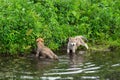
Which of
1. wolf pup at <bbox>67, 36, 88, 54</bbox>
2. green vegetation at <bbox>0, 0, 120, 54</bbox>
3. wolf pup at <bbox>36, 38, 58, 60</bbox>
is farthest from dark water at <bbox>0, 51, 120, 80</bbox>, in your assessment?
green vegetation at <bbox>0, 0, 120, 54</bbox>

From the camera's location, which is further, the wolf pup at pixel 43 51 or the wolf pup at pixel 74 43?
the wolf pup at pixel 74 43

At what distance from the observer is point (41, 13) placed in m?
20.1

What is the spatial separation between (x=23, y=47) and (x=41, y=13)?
243cm

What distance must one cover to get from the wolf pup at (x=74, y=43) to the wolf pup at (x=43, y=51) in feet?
3.58

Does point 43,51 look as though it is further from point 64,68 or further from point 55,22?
point 55,22

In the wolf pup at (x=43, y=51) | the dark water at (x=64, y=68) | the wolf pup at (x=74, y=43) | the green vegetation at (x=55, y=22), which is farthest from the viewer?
the wolf pup at (x=74, y=43)

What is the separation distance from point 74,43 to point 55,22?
53.3 inches

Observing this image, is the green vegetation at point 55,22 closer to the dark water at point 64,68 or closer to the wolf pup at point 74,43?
the wolf pup at point 74,43

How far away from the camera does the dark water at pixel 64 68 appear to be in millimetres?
15266

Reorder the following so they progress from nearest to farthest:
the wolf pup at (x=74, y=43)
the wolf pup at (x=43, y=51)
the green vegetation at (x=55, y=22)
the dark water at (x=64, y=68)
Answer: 1. the dark water at (x=64, y=68)
2. the wolf pup at (x=43, y=51)
3. the green vegetation at (x=55, y=22)
4. the wolf pup at (x=74, y=43)

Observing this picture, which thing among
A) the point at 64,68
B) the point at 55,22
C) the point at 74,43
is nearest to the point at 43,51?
the point at 74,43

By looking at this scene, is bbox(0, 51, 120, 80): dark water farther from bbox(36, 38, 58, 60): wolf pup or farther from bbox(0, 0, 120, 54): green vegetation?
bbox(0, 0, 120, 54): green vegetation

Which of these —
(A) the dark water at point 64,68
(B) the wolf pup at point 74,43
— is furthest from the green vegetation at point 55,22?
(A) the dark water at point 64,68

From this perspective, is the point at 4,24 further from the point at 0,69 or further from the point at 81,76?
the point at 81,76
